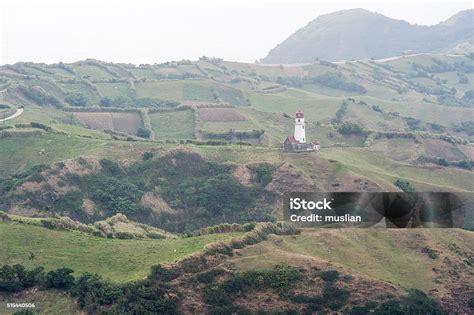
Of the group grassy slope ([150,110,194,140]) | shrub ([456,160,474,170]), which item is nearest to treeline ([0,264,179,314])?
grassy slope ([150,110,194,140])

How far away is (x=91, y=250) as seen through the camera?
65.6 meters

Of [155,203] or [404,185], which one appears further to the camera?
[404,185]

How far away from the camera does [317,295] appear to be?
6019 centimetres

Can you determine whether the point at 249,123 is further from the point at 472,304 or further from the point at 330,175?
the point at 472,304

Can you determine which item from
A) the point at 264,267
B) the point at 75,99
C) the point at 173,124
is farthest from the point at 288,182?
the point at 75,99

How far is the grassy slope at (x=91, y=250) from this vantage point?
62281 millimetres

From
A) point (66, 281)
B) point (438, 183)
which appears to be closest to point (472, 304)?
point (66, 281)

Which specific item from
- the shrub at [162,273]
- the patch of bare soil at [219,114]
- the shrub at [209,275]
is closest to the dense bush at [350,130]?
the patch of bare soil at [219,114]

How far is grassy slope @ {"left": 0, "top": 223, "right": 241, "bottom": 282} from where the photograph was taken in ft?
204

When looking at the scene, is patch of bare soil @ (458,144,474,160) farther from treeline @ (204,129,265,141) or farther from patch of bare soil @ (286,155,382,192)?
patch of bare soil @ (286,155,382,192)

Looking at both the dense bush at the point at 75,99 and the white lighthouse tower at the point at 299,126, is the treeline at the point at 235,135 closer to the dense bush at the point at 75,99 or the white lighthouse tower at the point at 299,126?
the white lighthouse tower at the point at 299,126

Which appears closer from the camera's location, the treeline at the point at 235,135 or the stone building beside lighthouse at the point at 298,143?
the stone building beside lighthouse at the point at 298,143

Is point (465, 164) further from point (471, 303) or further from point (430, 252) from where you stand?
point (471, 303)

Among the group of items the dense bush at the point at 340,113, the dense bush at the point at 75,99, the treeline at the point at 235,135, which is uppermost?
the dense bush at the point at 75,99
